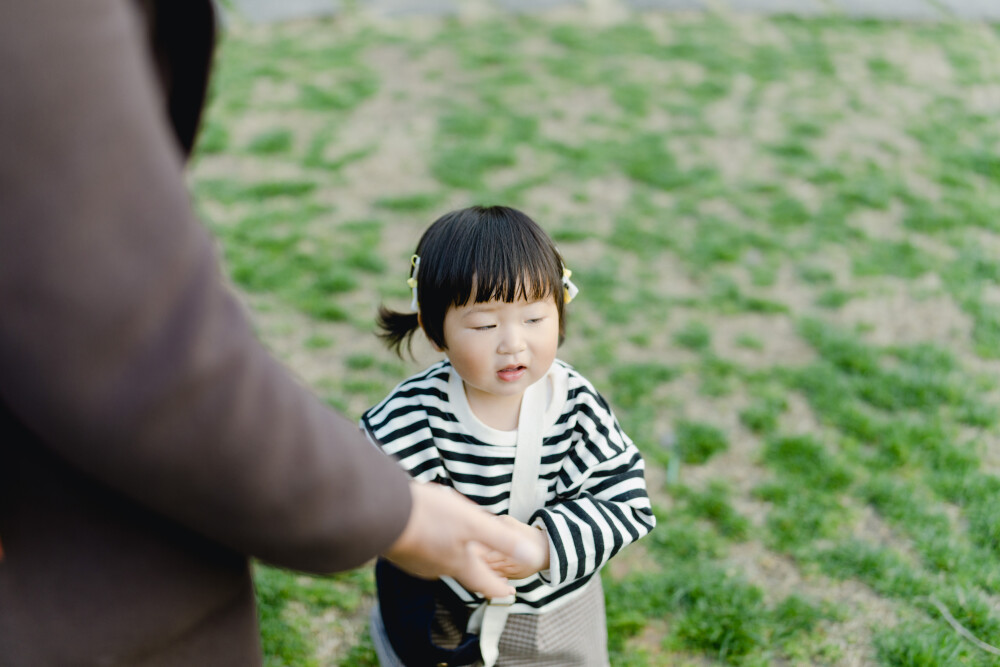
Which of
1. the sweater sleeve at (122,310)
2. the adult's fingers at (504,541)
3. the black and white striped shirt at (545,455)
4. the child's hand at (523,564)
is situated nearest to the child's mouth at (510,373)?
A: the black and white striped shirt at (545,455)

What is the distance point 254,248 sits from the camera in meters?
4.40

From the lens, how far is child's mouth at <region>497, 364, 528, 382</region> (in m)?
1.78

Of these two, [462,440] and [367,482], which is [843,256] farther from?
[367,482]

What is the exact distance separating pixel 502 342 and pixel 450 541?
654mm

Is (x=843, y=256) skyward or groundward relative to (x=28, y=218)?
groundward

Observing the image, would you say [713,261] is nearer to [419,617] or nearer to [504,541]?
[419,617]

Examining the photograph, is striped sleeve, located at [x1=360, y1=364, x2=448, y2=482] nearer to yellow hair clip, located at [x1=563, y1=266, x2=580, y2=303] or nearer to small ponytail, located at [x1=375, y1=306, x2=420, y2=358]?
small ponytail, located at [x1=375, y1=306, x2=420, y2=358]

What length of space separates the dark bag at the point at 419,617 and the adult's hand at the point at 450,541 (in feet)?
2.38

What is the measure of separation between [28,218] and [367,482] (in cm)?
44

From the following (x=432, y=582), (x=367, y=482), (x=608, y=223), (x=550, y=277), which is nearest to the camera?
(x=367, y=482)

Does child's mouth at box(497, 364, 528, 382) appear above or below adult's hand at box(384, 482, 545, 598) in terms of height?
below

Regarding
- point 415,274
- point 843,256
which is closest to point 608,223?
point 843,256

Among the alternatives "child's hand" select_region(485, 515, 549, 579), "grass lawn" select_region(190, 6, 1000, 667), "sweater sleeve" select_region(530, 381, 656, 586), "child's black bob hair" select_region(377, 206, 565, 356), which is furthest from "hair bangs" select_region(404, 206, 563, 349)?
"grass lawn" select_region(190, 6, 1000, 667)

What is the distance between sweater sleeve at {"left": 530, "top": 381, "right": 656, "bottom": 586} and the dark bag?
33cm
